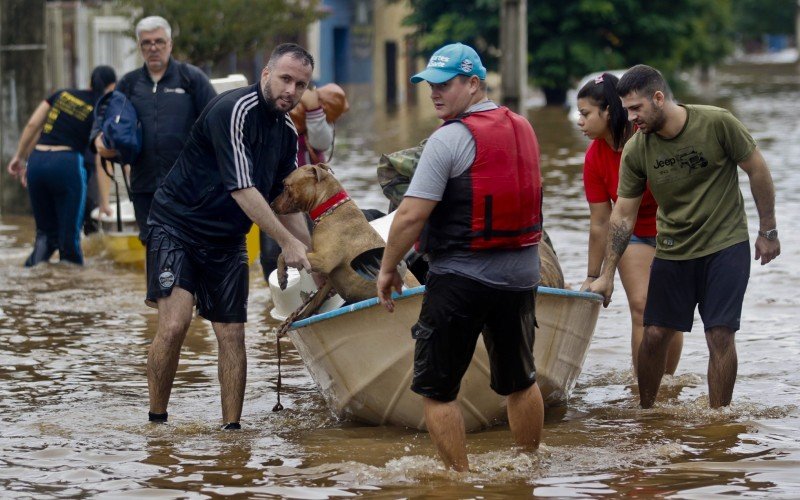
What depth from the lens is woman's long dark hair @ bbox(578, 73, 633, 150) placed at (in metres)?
7.53

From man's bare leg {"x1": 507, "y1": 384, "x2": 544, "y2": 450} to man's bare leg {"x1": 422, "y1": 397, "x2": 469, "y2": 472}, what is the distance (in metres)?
0.29

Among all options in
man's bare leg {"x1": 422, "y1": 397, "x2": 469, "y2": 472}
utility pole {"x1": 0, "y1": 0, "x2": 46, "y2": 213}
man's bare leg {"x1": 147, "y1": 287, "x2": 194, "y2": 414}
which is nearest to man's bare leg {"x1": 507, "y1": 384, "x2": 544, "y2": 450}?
man's bare leg {"x1": 422, "y1": 397, "x2": 469, "y2": 472}

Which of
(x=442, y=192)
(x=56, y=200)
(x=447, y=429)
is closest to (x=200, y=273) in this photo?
(x=447, y=429)

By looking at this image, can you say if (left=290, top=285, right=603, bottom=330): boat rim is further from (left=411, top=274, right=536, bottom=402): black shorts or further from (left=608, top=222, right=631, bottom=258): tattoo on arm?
(left=411, top=274, right=536, bottom=402): black shorts

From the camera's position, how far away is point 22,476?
625 cm

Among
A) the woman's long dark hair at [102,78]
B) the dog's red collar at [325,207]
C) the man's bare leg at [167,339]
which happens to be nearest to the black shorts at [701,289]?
the dog's red collar at [325,207]

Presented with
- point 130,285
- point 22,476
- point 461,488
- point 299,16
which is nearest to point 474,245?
point 461,488

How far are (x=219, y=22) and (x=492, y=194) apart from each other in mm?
20667

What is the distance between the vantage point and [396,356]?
685 cm

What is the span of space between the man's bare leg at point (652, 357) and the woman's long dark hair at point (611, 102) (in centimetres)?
102

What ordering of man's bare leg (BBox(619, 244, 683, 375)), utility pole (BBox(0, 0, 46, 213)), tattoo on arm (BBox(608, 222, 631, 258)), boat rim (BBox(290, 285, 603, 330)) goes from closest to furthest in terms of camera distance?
boat rim (BBox(290, 285, 603, 330)) < tattoo on arm (BBox(608, 222, 631, 258)) < man's bare leg (BBox(619, 244, 683, 375)) < utility pole (BBox(0, 0, 46, 213))

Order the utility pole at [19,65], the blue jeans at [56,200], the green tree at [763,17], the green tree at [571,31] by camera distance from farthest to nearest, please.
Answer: the green tree at [763,17] → the green tree at [571,31] → the utility pole at [19,65] → the blue jeans at [56,200]

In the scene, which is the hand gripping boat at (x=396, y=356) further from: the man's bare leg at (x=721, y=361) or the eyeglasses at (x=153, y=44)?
the eyeglasses at (x=153, y=44)

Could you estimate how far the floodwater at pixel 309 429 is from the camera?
604cm
